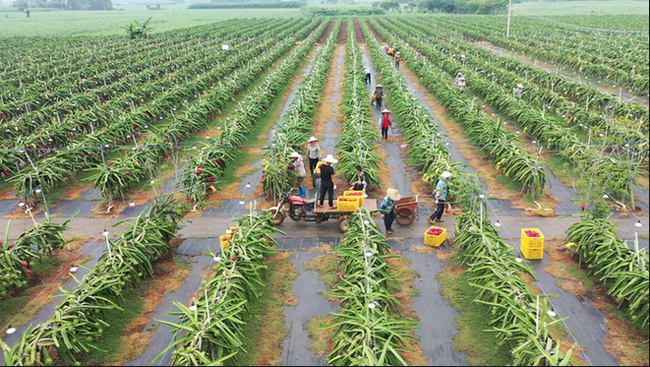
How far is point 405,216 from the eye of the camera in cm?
1048

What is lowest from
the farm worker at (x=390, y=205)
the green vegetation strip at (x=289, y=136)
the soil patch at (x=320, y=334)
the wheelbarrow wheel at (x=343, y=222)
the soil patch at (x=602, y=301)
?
the soil patch at (x=320, y=334)

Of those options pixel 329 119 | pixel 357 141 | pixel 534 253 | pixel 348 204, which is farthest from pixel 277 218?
pixel 329 119

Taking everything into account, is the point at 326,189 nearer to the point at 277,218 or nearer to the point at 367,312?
the point at 277,218

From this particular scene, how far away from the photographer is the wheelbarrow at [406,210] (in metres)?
10.3

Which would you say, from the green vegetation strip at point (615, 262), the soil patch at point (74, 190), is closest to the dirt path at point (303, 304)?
the green vegetation strip at point (615, 262)

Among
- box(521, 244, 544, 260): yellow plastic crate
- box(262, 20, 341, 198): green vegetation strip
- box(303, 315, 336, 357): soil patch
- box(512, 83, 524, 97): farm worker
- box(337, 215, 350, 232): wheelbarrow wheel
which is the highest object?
box(512, 83, 524, 97): farm worker

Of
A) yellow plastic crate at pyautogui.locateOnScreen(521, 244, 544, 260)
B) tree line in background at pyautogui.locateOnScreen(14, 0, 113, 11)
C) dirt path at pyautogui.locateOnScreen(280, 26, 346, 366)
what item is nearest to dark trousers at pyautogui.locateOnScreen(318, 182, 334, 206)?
dirt path at pyautogui.locateOnScreen(280, 26, 346, 366)

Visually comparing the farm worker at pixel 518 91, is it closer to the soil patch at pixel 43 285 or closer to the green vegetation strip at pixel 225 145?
the green vegetation strip at pixel 225 145

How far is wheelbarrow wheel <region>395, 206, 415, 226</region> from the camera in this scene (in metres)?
10.4

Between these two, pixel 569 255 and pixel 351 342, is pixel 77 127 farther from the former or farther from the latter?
pixel 569 255

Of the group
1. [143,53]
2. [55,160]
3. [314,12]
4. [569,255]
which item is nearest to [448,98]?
[569,255]

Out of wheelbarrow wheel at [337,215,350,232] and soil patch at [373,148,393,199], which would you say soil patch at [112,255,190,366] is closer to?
wheelbarrow wheel at [337,215,350,232]

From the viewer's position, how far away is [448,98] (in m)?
20.2

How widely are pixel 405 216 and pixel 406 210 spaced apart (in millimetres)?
159
